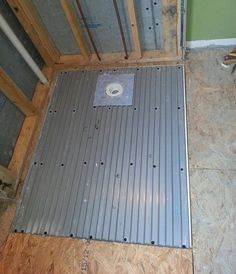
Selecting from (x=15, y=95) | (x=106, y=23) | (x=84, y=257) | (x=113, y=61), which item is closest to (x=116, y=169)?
(x=84, y=257)

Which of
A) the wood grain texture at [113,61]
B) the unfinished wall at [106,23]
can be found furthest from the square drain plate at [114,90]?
the unfinished wall at [106,23]

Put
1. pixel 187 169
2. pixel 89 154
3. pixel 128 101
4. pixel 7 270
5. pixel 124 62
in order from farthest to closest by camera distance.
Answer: pixel 124 62 → pixel 128 101 → pixel 89 154 → pixel 187 169 → pixel 7 270

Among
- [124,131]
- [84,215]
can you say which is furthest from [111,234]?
[124,131]

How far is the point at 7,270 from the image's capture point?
1232 millimetres

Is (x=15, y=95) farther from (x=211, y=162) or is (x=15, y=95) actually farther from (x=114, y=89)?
(x=211, y=162)

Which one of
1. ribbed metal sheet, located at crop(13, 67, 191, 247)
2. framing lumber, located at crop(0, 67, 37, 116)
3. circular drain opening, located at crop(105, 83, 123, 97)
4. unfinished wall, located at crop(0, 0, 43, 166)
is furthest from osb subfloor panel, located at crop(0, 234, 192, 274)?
circular drain opening, located at crop(105, 83, 123, 97)

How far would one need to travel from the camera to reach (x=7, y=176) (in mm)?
1394

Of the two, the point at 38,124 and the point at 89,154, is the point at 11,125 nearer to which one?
the point at 38,124

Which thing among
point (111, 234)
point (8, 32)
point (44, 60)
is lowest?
point (111, 234)

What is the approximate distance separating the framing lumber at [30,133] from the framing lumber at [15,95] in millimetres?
65

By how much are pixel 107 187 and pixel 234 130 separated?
80 cm

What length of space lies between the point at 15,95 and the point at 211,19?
1.34m

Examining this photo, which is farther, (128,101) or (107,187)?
(128,101)

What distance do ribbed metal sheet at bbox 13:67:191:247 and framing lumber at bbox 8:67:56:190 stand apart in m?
0.05
